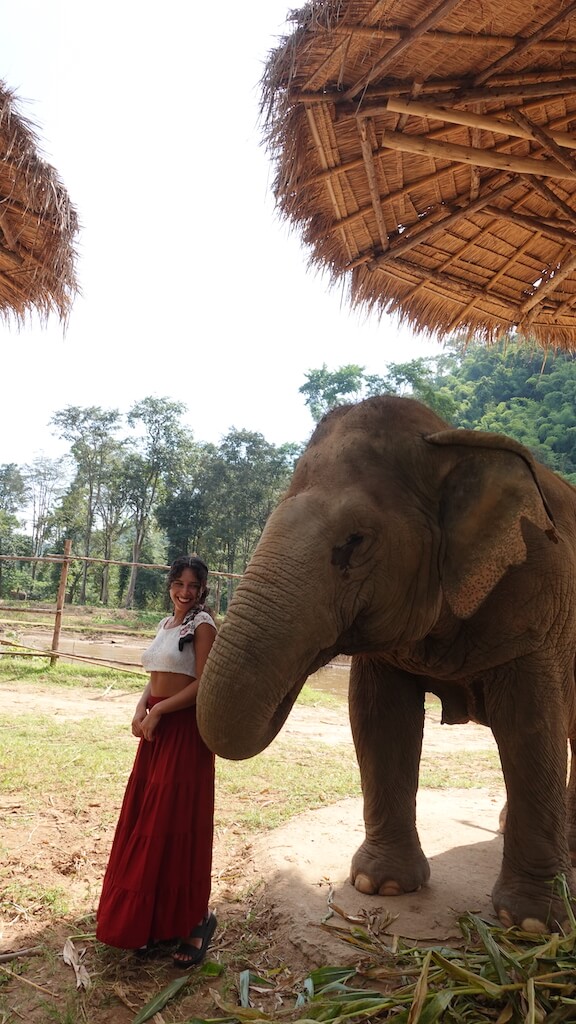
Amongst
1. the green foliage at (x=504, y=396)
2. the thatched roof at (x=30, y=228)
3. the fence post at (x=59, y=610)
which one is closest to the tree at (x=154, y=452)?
the green foliage at (x=504, y=396)

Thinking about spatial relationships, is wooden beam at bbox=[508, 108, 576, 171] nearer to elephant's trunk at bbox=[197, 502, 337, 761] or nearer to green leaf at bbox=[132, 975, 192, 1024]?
elephant's trunk at bbox=[197, 502, 337, 761]

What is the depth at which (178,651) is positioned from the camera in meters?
3.10

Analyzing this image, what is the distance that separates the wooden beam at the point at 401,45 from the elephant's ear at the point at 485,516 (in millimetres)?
1729

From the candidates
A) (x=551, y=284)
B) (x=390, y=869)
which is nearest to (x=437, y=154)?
(x=551, y=284)

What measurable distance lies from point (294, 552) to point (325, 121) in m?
2.38

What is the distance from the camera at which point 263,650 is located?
7.52 feet

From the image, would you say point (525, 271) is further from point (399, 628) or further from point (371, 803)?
point (371, 803)

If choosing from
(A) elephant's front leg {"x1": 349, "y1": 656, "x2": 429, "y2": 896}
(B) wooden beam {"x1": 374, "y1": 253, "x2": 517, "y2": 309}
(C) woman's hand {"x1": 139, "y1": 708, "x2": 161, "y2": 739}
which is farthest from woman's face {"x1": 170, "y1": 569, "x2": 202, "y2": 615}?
(B) wooden beam {"x1": 374, "y1": 253, "x2": 517, "y2": 309}

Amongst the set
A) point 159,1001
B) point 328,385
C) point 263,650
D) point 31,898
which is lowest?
point 31,898

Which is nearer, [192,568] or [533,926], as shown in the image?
[533,926]

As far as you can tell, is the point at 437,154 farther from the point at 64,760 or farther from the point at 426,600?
the point at 64,760

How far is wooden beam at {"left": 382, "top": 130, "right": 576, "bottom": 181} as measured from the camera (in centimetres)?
355

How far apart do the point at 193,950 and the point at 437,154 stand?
3.76 metres

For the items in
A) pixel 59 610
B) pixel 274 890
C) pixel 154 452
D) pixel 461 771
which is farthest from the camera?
pixel 154 452
